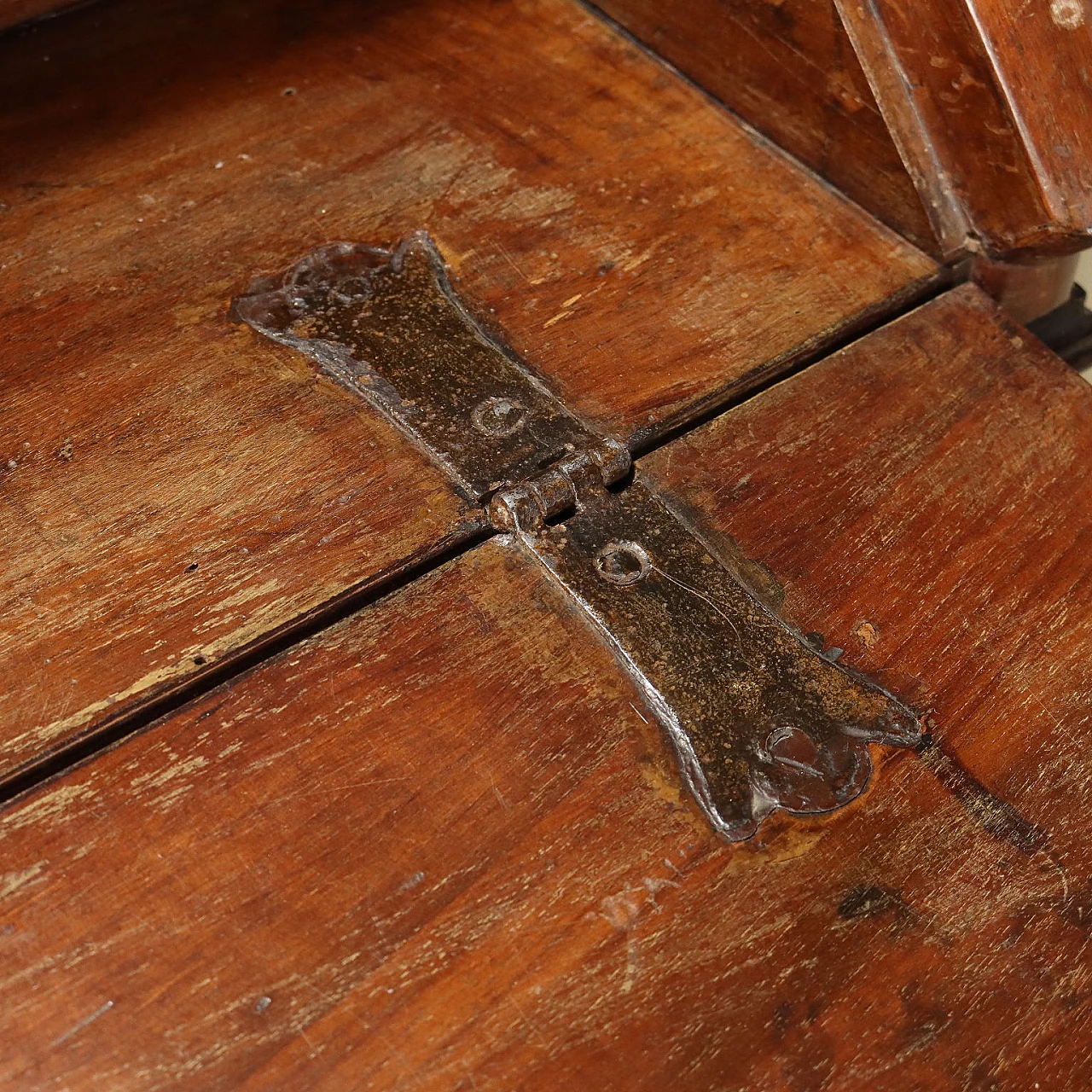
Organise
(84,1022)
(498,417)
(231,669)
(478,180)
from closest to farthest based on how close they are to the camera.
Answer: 1. (84,1022)
2. (231,669)
3. (498,417)
4. (478,180)

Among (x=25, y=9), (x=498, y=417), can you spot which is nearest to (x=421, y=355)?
(x=498, y=417)

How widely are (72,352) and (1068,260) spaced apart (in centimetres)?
83

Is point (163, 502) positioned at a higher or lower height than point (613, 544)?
higher

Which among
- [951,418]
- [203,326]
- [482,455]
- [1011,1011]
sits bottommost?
[1011,1011]

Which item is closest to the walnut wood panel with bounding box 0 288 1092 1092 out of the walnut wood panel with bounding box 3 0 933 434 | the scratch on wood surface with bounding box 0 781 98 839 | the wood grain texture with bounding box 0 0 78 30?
the scratch on wood surface with bounding box 0 781 98 839

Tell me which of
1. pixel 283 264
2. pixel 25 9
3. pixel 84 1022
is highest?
pixel 25 9

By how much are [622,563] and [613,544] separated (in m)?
0.01

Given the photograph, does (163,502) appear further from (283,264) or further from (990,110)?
(990,110)

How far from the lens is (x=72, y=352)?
2.78 ft

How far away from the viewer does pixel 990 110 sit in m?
0.91

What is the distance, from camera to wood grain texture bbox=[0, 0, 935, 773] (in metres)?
0.75

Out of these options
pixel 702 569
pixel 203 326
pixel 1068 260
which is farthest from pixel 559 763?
pixel 1068 260

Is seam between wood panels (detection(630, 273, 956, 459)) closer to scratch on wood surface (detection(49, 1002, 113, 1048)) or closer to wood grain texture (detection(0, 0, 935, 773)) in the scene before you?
wood grain texture (detection(0, 0, 935, 773))

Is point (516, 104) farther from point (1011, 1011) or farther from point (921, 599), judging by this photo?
point (1011, 1011)
